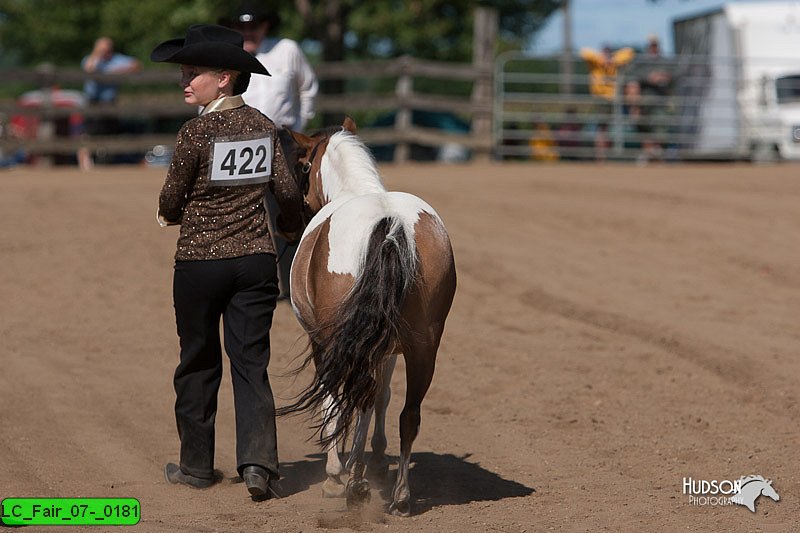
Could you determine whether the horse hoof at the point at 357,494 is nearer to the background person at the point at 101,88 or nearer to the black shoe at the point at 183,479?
the black shoe at the point at 183,479

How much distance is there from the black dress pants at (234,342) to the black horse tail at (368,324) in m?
0.38

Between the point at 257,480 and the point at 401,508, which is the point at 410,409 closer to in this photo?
the point at 401,508

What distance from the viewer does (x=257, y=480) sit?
515 centimetres

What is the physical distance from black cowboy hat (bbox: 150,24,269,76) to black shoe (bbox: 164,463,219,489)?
196cm

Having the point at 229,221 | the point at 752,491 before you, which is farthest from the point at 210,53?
the point at 752,491

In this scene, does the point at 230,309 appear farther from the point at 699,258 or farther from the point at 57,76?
the point at 57,76

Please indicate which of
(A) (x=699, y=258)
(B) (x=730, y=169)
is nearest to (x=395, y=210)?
(A) (x=699, y=258)

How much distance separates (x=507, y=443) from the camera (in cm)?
641

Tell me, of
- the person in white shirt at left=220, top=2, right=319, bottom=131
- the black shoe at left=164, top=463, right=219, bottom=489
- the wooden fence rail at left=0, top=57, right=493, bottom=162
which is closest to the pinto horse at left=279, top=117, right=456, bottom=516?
the black shoe at left=164, top=463, right=219, bottom=489

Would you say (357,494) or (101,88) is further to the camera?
(101,88)

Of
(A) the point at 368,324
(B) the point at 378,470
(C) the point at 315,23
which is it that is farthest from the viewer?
(C) the point at 315,23

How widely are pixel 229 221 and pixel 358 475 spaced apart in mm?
1276

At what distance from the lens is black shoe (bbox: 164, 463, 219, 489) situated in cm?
547

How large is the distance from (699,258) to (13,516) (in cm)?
831
